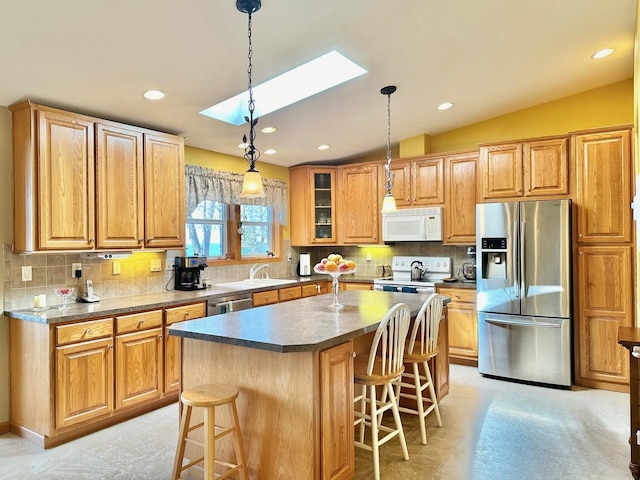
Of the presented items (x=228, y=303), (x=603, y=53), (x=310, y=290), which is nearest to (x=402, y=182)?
(x=310, y=290)

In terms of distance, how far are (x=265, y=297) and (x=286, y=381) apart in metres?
2.40

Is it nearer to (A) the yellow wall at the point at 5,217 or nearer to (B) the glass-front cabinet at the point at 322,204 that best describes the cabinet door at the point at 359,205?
(B) the glass-front cabinet at the point at 322,204

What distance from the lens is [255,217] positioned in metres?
5.42

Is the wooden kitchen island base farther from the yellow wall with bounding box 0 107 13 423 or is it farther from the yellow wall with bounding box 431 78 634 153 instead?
the yellow wall with bounding box 431 78 634 153

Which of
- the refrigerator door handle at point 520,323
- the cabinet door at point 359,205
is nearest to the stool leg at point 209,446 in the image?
the refrigerator door handle at point 520,323

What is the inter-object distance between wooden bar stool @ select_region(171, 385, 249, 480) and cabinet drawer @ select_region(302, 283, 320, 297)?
285 centimetres

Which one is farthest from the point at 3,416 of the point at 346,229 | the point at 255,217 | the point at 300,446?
the point at 346,229

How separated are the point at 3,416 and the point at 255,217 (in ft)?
10.4

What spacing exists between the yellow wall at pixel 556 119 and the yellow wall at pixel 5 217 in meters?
4.38

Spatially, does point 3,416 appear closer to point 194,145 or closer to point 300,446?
point 300,446

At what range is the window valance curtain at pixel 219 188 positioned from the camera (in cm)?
443

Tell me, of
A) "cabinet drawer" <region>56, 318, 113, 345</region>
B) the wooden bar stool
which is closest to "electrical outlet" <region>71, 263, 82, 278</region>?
"cabinet drawer" <region>56, 318, 113, 345</region>

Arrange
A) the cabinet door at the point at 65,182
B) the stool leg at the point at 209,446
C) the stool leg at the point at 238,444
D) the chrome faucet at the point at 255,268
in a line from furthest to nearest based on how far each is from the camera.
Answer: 1. the chrome faucet at the point at 255,268
2. the cabinet door at the point at 65,182
3. the stool leg at the point at 238,444
4. the stool leg at the point at 209,446

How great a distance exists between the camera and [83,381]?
296 centimetres
